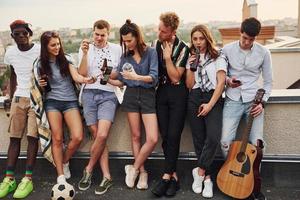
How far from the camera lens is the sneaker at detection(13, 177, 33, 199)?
3869mm

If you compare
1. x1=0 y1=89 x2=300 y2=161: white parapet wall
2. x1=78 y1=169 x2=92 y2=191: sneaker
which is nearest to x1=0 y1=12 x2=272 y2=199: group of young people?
x1=78 y1=169 x2=92 y2=191: sneaker

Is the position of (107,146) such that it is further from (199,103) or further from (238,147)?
(238,147)

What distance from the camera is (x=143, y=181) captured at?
3.92 metres

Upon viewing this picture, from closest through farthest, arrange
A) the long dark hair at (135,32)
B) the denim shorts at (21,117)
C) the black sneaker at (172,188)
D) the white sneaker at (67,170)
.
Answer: the long dark hair at (135,32) < the black sneaker at (172,188) < the denim shorts at (21,117) < the white sneaker at (67,170)

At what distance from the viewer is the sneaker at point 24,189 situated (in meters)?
3.87

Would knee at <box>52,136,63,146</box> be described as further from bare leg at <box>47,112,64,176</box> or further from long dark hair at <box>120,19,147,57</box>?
long dark hair at <box>120,19,147,57</box>

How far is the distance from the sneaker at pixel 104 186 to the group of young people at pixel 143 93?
1 centimetres

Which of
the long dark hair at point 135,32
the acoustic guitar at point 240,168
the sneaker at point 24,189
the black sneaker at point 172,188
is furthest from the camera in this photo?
the sneaker at point 24,189

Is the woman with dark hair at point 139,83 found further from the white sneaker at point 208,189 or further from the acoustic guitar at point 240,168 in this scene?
the acoustic guitar at point 240,168

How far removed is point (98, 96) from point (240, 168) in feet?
5.07

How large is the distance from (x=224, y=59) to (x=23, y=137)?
2393 mm

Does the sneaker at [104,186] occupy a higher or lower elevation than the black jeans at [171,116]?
lower

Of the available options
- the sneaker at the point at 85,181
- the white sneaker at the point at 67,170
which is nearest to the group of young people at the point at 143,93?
the sneaker at the point at 85,181

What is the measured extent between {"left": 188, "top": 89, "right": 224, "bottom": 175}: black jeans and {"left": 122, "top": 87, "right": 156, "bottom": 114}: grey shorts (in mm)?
372
